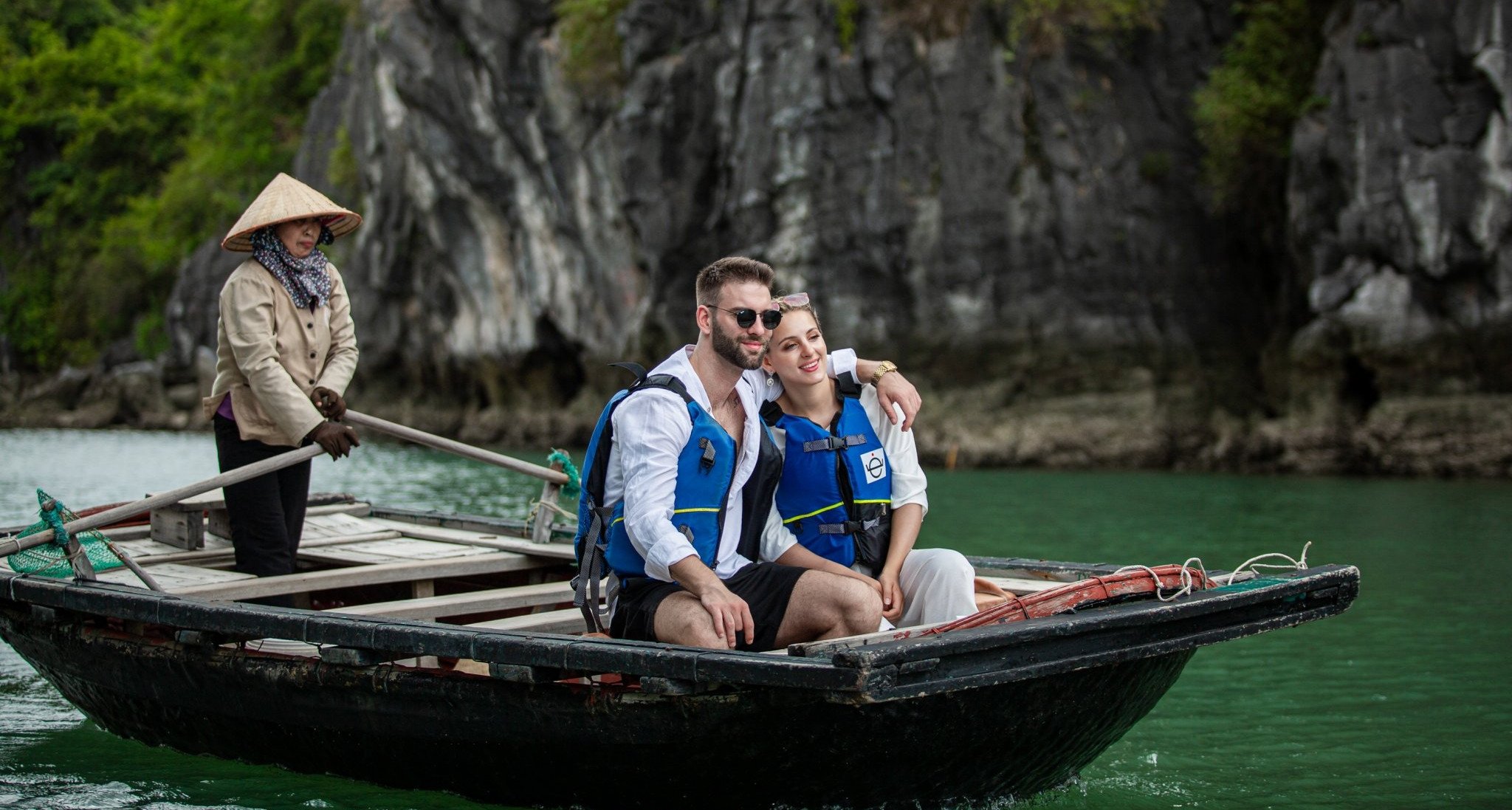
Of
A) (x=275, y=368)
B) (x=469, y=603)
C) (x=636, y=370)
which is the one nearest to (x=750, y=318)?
(x=636, y=370)

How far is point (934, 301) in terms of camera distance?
2647 cm

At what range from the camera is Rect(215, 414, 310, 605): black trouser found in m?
6.04

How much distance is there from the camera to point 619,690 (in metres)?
4.25

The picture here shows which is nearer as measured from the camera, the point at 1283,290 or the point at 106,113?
the point at 1283,290

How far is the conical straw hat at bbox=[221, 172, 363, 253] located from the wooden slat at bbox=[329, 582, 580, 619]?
1.58 m

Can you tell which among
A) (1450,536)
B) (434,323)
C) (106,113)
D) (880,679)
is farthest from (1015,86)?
(106,113)

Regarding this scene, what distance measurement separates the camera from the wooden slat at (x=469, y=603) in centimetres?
561

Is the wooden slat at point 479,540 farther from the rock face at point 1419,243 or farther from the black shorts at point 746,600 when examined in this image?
the rock face at point 1419,243

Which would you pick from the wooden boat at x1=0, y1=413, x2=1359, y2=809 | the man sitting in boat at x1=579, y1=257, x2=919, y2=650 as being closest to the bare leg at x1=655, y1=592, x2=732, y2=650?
the man sitting in boat at x1=579, y1=257, x2=919, y2=650

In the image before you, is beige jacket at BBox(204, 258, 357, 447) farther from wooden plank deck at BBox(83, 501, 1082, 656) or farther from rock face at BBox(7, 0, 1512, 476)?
rock face at BBox(7, 0, 1512, 476)

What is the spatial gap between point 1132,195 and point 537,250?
1467 cm

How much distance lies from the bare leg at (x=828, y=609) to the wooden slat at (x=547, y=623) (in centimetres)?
131

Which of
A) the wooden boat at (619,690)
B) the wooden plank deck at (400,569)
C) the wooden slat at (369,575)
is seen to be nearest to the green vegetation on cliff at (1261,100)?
the wooden plank deck at (400,569)

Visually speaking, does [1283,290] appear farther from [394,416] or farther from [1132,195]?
[394,416]
